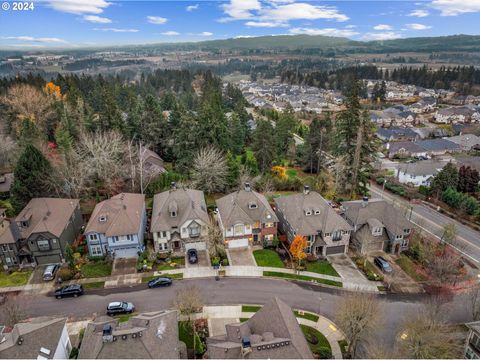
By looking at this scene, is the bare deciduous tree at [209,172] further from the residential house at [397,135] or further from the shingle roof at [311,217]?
the residential house at [397,135]

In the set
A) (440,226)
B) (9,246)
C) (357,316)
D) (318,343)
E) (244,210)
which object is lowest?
(318,343)

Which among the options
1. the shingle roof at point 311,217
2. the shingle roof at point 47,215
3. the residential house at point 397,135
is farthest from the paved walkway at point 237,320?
the residential house at point 397,135

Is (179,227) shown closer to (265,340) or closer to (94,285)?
(94,285)

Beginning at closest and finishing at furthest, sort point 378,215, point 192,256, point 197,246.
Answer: point 192,256 < point 197,246 < point 378,215

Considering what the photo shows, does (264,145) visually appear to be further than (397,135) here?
No

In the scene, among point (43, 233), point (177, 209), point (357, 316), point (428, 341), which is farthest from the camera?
point (177, 209)

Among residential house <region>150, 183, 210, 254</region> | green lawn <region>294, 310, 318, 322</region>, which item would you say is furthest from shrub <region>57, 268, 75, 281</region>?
green lawn <region>294, 310, 318, 322</region>

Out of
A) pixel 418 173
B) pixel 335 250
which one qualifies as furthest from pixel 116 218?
pixel 418 173
